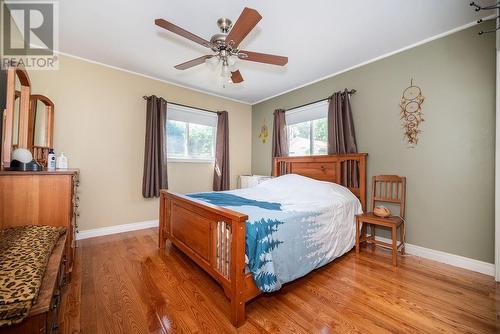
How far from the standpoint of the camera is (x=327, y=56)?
2930mm

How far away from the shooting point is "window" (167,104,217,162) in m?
3.94

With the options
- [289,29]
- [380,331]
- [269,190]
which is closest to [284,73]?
[289,29]

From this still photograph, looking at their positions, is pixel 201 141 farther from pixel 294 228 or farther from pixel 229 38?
pixel 294 228

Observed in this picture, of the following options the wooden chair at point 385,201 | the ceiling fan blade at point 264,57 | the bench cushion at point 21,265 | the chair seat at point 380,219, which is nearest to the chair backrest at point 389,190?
the wooden chair at point 385,201

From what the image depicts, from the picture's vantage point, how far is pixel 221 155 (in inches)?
173

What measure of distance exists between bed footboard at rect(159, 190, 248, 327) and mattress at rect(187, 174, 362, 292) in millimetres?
128

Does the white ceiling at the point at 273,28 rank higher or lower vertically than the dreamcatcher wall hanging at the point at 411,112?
higher

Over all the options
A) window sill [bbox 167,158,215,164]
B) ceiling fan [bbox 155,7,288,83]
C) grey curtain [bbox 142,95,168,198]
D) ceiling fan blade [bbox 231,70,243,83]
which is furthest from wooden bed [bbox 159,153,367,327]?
ceiling fan blade [bbox 231,70,243,83]

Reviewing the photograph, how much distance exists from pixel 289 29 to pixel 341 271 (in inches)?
104

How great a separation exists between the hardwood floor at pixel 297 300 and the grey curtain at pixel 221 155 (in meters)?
2.12

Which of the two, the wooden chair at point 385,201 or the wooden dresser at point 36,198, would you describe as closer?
the wooden dresser at point 36,198

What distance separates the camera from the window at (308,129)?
3.65m

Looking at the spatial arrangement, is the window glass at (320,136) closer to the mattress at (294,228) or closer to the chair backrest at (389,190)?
the mattress at (294,228)

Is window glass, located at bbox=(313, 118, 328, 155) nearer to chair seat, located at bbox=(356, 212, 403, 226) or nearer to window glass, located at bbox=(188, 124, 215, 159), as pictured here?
chair seat, located at bbox=(356, 212, 403, 226)
